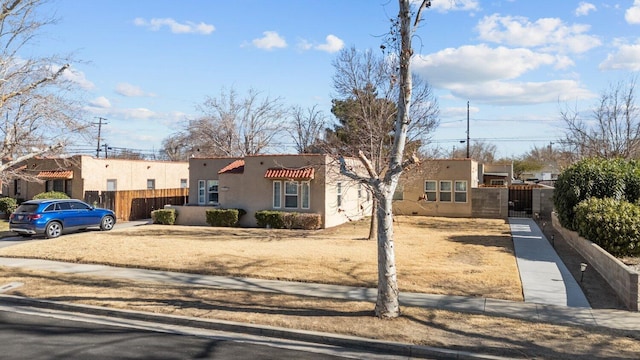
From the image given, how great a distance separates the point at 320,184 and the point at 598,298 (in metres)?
14.1

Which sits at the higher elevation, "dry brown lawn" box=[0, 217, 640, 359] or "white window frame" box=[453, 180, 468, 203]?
"white window frame" box=[453, 180, 468, 203]

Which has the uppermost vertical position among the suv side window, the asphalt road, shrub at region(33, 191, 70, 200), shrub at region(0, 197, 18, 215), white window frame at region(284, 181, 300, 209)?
white window frame at region(284, 181, 300, 209)

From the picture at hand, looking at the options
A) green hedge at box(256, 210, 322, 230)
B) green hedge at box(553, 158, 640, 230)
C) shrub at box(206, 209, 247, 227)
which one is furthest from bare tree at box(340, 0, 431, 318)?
shrub at box(206, 209, 247, 227)

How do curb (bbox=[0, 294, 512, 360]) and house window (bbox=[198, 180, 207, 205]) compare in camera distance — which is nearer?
curb (bbox=[0, 294, 512, 360])

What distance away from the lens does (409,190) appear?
94.6 ft

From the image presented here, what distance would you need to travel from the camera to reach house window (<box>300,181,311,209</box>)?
74.2ft

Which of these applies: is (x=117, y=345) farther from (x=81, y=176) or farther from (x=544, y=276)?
(x=81, y=176)

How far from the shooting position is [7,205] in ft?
90.2

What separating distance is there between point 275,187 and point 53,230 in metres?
9.61

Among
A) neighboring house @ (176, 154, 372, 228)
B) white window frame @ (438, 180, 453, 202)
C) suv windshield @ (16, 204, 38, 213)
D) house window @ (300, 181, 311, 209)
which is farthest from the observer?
white window frame @ (438, 180, 453, 202)

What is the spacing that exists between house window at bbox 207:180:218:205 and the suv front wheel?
8.35 metres

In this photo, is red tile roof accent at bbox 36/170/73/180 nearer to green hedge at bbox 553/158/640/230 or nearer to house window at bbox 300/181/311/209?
house window at bbox 300/181/311/209

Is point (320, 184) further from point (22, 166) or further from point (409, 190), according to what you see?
point (22, 166)

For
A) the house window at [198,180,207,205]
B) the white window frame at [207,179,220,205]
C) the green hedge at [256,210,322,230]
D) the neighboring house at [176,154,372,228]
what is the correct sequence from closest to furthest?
the green hedge at [256,210,322,230], the neighboring house at [176,154,372,228], the white window frame at [207,179,220,205], the house window at [198,180,207,205]
